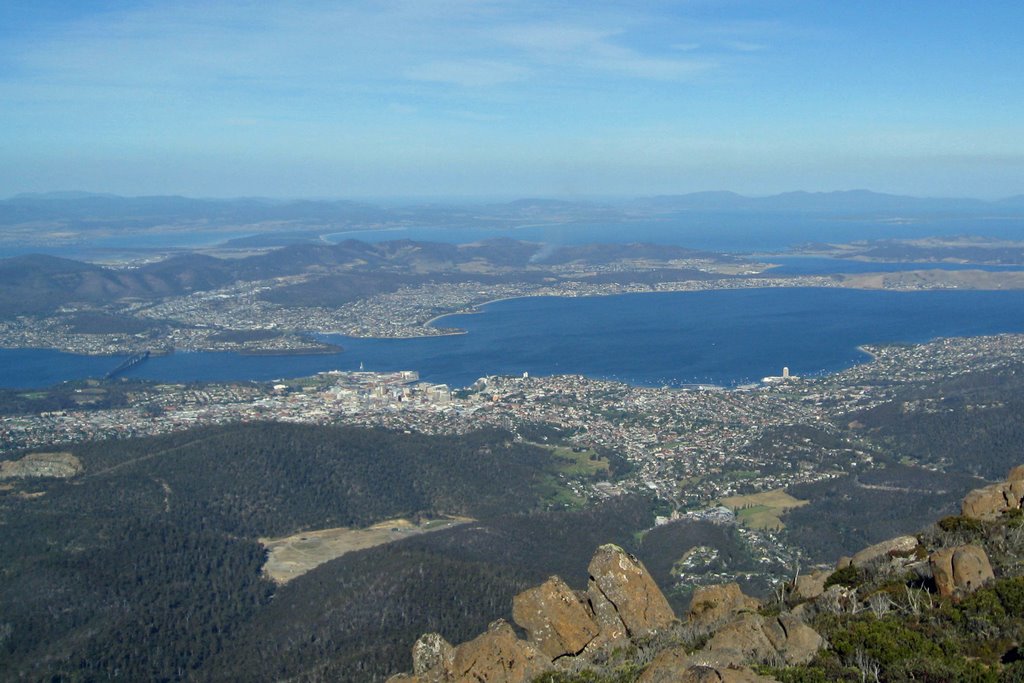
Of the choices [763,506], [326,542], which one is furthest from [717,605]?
[763,506]

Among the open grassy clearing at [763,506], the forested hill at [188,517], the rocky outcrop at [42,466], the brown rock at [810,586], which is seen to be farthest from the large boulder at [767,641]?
the rocky outcrop at [42,466]

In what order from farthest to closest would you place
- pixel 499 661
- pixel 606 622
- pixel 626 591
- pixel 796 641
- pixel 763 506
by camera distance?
1. pixel 763 506
2. pixel 626 591
3. pixel 606 622
4. pixel 499 661
5. pixel 796 641

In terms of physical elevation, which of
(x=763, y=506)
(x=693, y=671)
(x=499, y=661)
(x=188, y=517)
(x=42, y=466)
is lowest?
(x=188, y=517)

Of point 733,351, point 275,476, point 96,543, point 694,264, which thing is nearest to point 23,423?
point 275,476

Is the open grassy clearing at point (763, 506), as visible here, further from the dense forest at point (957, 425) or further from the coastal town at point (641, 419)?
the dense forest at point (957, 425)

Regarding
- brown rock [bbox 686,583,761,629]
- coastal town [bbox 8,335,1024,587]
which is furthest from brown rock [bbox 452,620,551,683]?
coastal town [bbox 8,335,1024,587]

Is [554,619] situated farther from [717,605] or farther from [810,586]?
[810,586]

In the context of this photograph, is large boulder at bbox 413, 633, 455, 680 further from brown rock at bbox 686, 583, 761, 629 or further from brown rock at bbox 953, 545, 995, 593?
brown rock at bbox 953, 545, 995, 593
